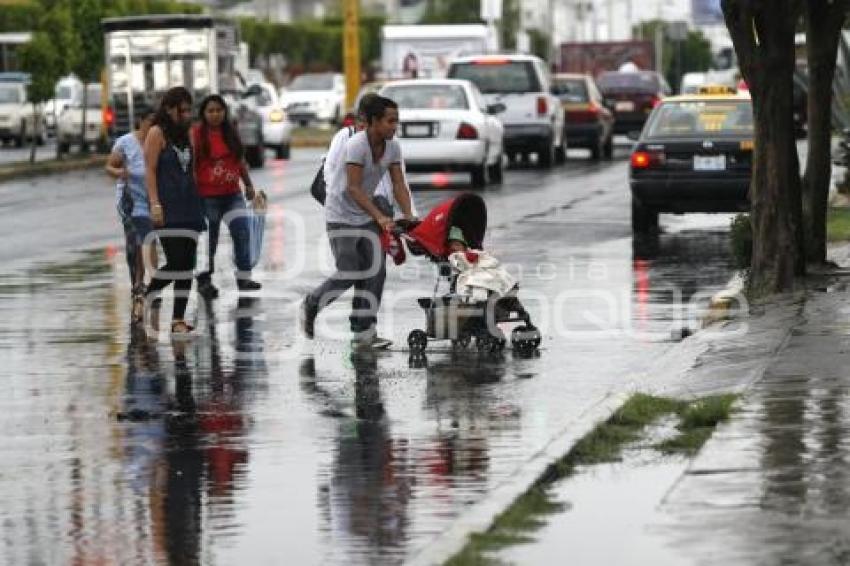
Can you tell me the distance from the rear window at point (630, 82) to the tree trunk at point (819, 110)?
39096mm

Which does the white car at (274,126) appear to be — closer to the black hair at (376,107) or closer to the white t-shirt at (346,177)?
the white t-shirt at (346,177)

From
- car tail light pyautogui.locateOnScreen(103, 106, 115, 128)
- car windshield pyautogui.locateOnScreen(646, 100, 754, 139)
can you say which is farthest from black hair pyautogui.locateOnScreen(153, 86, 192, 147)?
car tail light pyautogui.locateOnScreen(103, 106, 115, 128)

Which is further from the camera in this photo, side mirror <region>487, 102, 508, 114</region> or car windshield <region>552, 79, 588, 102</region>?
car windshield <region>552, 79, 588, 102</region>

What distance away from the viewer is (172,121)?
17.7m

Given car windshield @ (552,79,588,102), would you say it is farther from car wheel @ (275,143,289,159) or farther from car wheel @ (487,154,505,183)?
car wheel @ (487,154,505,183)

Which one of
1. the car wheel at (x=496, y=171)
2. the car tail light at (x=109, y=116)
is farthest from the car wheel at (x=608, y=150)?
the car wheel at (x=496, y=171)

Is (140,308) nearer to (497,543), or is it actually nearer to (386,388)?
(386,388)

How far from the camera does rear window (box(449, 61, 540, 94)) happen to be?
1713 inches

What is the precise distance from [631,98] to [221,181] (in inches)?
1536

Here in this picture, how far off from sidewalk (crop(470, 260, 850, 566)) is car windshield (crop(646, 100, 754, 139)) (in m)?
13.4

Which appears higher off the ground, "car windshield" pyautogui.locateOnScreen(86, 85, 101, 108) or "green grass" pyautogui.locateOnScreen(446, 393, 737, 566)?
"green grass" pyautogui.locateOnScreen(446, 393, 737, 566)

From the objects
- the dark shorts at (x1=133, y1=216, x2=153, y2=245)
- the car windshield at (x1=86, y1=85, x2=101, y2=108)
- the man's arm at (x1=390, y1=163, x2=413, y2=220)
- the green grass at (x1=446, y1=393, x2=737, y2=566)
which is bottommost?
the car windshield at (x1=86, y1=85, x2=101, y2=108)

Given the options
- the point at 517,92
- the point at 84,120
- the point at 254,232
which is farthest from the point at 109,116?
the point at 254,232

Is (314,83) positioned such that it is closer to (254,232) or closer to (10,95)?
(10,95)
